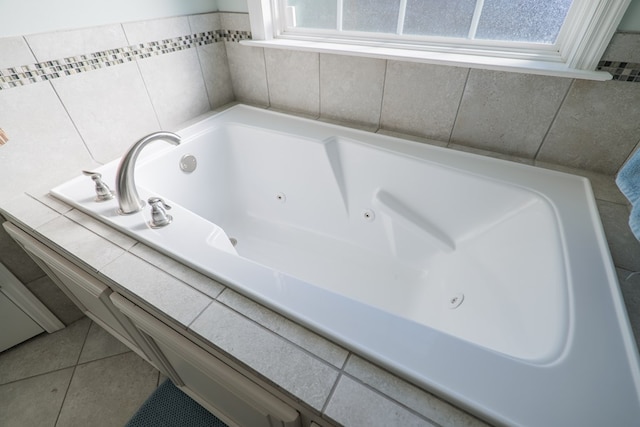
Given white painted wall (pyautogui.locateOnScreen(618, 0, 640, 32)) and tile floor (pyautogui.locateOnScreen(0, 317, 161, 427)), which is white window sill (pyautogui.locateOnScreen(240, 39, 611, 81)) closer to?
white painted wall (pyautogui.locateOnScreen(618, 0, 640, 32))

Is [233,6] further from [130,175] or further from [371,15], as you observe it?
[130,175]

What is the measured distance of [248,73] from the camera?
5.09ft

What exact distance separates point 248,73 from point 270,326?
1.36 metres

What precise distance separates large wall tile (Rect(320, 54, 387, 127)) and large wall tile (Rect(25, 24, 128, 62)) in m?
0.80

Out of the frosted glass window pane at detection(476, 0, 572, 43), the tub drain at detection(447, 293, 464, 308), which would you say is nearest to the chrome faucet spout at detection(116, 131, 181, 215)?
the tub drain at detection(447, 293, 464, 308)

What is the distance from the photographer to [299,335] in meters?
0.59

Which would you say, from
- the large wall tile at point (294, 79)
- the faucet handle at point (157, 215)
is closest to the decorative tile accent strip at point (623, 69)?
the large wall tile at point (294, 79)

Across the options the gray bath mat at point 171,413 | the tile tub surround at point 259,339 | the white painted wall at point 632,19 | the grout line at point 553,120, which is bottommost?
the gray bath mat at point 171,413

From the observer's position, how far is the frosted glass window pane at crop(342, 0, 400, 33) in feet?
4.00

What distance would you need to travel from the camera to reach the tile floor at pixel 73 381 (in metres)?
1.07

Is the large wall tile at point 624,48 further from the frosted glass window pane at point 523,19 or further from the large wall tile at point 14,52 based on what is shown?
the large wall tile at point 14,52

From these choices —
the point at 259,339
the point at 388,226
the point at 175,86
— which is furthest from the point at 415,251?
the point at 175,86

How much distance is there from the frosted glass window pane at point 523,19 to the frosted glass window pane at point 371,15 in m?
0.33

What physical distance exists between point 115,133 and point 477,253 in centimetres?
147
